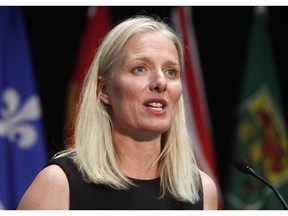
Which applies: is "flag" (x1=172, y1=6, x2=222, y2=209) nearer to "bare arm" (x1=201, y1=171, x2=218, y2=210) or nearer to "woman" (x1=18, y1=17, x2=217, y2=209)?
"bare arm" (x1=201, y1=171, x2=218, y2=210)

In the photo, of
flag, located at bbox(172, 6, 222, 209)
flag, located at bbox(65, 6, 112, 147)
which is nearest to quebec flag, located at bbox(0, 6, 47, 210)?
flag, located at bbox(65, 6, 112, 147)

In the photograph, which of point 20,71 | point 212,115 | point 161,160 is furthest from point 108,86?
point 212,115

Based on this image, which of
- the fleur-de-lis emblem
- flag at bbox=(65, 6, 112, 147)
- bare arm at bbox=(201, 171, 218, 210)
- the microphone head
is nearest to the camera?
the microphone head

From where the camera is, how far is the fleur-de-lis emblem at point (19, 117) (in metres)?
4.11

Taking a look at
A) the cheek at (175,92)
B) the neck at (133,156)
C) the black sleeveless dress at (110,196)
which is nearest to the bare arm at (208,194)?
the black sleeveless dress at (110,196)

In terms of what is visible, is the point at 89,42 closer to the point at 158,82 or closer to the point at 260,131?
the point at 260,131

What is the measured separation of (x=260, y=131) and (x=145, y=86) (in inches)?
109

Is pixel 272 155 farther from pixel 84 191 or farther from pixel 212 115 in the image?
pixel 84 191

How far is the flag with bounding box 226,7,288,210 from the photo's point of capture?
15.1 feet

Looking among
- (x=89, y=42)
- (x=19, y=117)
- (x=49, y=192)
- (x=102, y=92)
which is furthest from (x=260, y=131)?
(x=49, y=192)

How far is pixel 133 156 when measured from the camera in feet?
7.02

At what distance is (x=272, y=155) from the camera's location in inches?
181

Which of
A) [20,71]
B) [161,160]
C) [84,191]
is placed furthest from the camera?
[20,71]
